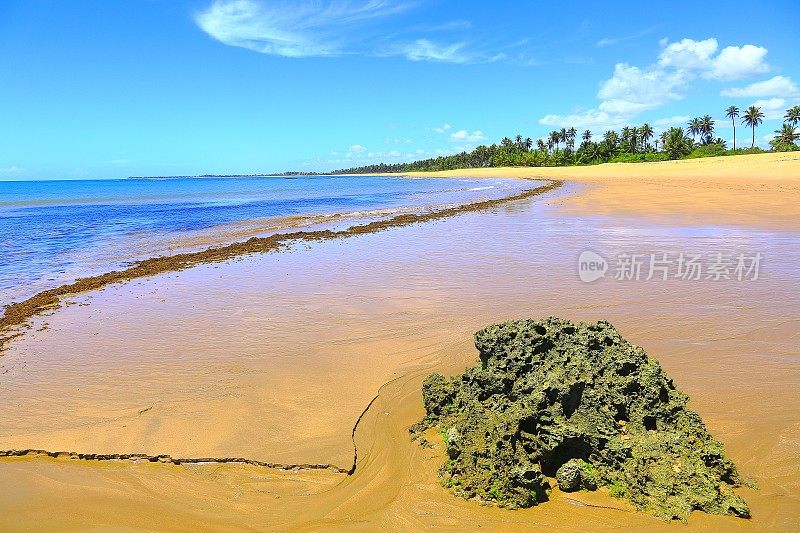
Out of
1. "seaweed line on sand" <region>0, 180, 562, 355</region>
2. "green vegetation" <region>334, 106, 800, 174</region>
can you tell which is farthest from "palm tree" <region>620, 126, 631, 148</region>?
"seaweed line on sand" <region>0, 180, 562, 355</region>

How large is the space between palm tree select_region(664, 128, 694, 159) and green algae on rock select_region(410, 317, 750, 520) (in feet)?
311

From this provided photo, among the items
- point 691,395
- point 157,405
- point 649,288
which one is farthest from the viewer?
point 649,288

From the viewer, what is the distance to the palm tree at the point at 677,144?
84125 mm

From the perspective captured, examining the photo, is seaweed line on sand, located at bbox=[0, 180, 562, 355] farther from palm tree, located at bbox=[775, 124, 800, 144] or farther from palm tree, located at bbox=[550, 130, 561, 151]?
palm tree, located at bbox=[550, 130, 561, 151]

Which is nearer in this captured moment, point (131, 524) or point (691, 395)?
point (131, 524)

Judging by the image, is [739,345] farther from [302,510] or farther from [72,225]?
[72,225]

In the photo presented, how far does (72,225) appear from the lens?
27.1 m

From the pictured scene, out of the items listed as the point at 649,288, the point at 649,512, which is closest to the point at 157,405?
the point at 649,512

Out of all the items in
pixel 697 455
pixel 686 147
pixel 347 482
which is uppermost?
pixel 686 147

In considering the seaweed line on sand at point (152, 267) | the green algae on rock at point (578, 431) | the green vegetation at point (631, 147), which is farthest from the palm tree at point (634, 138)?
the green algae on rock at point (578, 431)

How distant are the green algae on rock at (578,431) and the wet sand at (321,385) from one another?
14 centimetres

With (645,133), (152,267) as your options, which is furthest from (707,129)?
(152,267)

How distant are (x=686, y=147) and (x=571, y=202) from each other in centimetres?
7129

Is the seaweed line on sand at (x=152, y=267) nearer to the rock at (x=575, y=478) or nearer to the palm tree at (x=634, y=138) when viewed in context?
the rock at (x=575, y=478)
